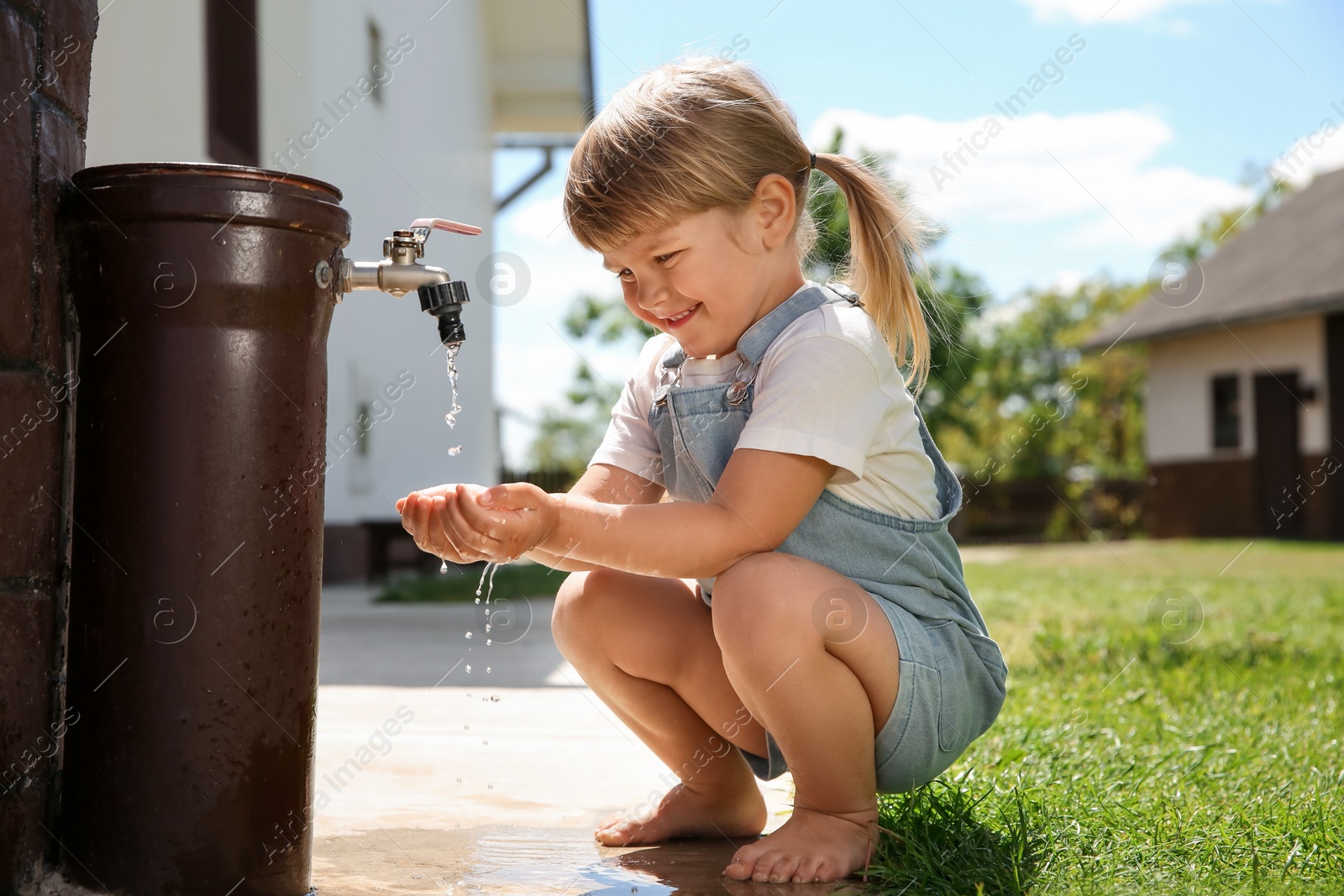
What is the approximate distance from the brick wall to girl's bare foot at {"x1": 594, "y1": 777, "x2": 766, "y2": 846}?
852mm

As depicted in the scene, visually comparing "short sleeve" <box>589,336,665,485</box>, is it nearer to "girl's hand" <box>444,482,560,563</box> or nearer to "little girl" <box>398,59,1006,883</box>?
"little girl" <box>398,59,1006,883</box>

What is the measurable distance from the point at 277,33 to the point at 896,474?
630 cm

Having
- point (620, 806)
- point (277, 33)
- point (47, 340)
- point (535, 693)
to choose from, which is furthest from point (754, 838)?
point (277, 33)

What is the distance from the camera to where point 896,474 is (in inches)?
78.6

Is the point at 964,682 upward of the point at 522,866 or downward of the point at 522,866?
upward

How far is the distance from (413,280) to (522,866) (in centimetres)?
89

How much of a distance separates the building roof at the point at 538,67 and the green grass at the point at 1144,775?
8.94 m

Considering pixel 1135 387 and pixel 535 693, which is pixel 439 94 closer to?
pixel 535 693

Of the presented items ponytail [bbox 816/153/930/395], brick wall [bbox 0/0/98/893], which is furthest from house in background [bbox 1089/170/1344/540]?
brick wall [bbox 0/0/98/893]

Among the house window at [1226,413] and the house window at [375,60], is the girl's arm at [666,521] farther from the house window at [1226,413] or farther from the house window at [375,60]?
the house window at [1226,413]

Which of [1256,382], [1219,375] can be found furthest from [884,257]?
[1219,375]

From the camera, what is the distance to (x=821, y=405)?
5.94ft

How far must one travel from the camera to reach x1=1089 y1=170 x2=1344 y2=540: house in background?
1636cm

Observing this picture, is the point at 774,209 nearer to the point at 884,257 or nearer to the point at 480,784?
the point at 884,257
